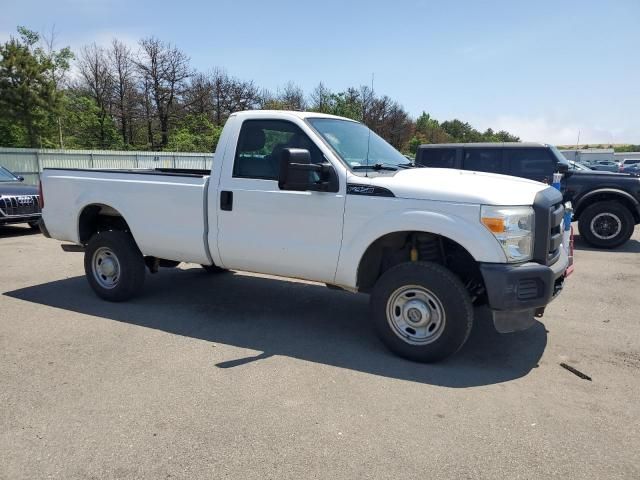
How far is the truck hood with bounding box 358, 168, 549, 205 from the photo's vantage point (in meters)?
3.88

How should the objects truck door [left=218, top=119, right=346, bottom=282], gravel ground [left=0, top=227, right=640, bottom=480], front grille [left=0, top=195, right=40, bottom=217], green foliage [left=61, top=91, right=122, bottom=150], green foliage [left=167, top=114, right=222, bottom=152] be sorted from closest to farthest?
gravel ground [left=0, top=227, right=640, bottom=480]
truck door [left=218, top=119, right=346, bottom=282]
front grille [left=0, top=195, right=40, bottom=217]
green foliage [left=61, top=91, right=122, bottom=150]
green foliage [left=167, top=114, right=222, bottom=152]

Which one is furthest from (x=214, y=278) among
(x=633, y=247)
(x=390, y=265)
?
(x=633, y=247)

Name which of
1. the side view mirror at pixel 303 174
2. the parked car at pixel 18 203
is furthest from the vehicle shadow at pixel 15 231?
the side view mirror at pixel 303 174

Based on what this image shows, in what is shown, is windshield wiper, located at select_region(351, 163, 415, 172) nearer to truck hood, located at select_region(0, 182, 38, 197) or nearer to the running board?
the running board

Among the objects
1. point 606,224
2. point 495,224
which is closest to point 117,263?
point 495,224

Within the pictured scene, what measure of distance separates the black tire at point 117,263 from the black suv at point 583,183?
277 inches

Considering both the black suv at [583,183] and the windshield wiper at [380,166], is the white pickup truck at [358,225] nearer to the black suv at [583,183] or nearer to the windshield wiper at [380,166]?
the windshield wiper at [380,166]

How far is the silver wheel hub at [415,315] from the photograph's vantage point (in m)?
4.11

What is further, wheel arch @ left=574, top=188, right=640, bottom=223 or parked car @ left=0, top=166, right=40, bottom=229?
parked car @ left=0, top=166, right=40, bottom=229

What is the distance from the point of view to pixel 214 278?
709cm

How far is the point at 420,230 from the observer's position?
4020 mm

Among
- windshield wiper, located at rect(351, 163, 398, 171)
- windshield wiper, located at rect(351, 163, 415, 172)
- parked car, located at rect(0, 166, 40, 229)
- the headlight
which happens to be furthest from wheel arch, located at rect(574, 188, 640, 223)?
parked car, located at rect(0, 166, 40, 229)

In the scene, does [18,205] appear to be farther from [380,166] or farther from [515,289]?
[515,289]

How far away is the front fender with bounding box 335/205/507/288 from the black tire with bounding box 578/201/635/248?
743 cm
